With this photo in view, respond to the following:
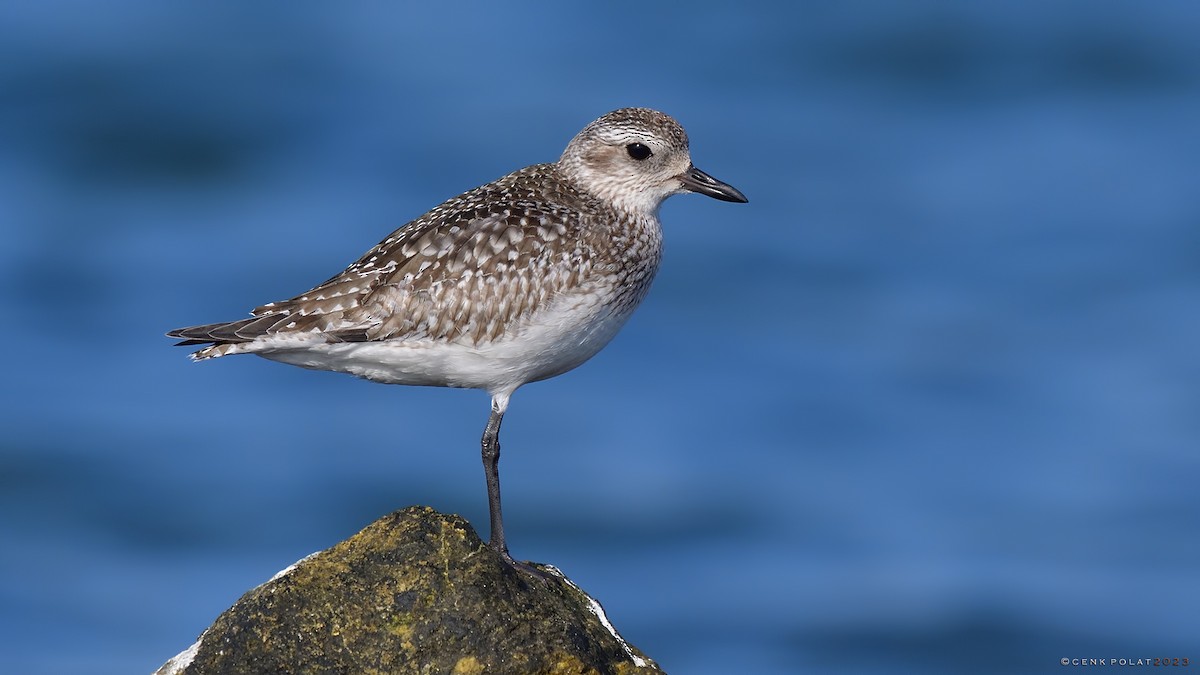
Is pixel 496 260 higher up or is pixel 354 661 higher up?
pixel 496 260

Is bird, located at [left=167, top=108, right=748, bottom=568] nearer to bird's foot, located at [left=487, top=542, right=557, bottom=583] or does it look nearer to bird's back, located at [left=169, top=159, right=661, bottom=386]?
bird's back, located at [left=169, top=159, right=661, bottom=386]

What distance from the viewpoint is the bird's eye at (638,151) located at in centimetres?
1175

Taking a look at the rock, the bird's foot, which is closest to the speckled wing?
the bird's foot

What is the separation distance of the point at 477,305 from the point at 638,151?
2.09 metres

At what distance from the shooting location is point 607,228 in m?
11.3

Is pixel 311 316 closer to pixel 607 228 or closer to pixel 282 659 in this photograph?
pixel 607 228

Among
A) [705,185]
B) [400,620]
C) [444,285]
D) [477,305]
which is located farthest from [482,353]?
[400,620]

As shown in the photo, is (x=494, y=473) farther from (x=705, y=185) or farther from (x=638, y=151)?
(x=705, y=185)

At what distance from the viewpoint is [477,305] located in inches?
417

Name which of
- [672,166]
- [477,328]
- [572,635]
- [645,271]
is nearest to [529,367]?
[477,328]

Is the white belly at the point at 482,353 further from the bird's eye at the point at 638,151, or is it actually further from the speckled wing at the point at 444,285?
the bird's eye at the point at 638,151

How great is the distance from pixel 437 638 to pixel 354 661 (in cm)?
46

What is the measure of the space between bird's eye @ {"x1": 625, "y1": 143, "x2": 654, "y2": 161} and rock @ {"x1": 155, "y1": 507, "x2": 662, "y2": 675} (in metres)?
4.21

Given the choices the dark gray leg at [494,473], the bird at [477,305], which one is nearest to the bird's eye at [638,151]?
the bird at [477,305]
